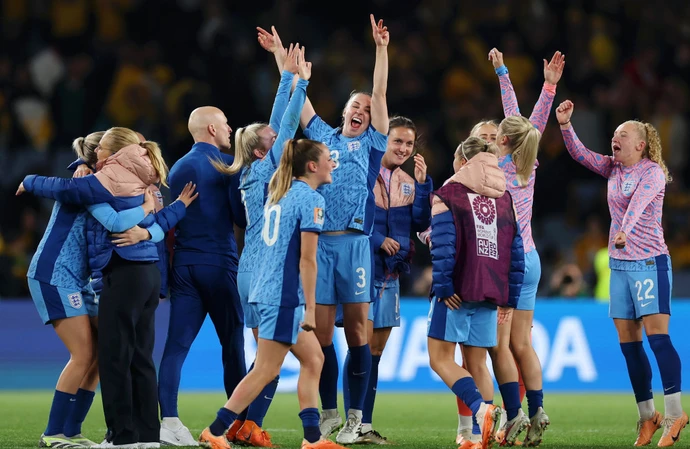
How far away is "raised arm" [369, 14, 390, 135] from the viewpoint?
8234mm

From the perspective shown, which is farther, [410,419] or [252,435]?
[410,419]

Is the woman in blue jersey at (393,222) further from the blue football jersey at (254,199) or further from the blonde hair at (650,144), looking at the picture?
the blonde hair at (650,144)

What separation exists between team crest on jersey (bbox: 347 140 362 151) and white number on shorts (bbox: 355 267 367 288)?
0.95m

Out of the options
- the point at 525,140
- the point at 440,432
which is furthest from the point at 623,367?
the point at 525,140

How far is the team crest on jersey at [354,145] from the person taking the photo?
336 inches

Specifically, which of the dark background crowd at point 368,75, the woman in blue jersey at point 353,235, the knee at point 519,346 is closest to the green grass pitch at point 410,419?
the woman in blue jersey at point 353,235

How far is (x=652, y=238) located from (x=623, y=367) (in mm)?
5768

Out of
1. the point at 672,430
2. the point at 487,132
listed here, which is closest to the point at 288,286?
the point at 487,132

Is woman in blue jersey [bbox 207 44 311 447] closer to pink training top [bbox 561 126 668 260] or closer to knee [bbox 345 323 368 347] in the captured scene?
knee [bbox 345 323 368 347]

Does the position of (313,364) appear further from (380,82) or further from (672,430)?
(672,430)

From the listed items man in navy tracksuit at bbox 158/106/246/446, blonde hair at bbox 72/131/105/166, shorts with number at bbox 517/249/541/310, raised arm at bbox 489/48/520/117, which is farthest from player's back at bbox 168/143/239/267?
raised arm at bbox 489/48/520/117

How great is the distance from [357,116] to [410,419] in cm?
362

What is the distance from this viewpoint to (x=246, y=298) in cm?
823

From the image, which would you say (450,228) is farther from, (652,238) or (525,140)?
(652,238)
